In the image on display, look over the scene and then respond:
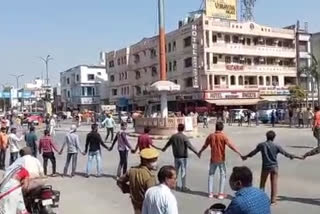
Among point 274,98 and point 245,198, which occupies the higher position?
point 274,98

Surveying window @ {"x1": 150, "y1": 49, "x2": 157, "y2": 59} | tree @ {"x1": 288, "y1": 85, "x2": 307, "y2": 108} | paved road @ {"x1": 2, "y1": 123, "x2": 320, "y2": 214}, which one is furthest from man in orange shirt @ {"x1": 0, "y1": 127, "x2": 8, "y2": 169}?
window @ {"x1": 150, "y1": 49, "x2": 157, "y2": 59}

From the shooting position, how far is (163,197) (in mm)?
4914

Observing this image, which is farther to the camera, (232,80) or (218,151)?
(232,80)

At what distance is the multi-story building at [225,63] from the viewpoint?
201ft

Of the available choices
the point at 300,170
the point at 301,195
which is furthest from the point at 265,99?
the point at 301,195

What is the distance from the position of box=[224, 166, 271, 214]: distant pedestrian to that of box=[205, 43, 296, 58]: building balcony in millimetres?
57305

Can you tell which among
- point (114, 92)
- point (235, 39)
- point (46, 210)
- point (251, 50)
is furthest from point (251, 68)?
point (46, 210)

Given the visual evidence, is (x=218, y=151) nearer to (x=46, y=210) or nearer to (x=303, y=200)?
(x=303, y=200)

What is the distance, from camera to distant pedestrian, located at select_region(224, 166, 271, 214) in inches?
168

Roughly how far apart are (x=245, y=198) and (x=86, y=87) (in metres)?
95.3

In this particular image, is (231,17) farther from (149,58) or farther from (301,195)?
(301,195)

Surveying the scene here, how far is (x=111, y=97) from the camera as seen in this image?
88062mm

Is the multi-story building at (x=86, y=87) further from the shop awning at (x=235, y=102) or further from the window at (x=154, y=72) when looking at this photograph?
the shop awning at (x=235, y=102)

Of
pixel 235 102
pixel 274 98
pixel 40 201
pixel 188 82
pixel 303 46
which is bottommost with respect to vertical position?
pixel 40 201
